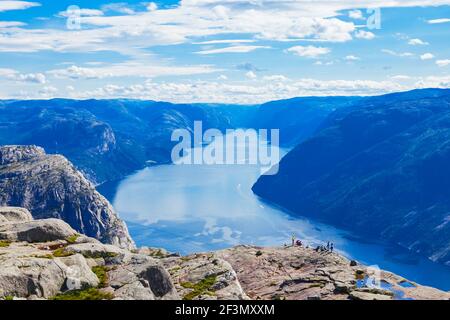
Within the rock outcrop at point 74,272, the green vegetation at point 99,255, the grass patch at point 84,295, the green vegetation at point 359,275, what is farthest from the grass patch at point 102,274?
the green vegetation at point 359,275

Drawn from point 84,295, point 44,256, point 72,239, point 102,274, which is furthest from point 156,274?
point 72,239

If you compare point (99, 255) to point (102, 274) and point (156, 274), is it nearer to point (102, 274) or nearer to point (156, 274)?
point (102, 274)

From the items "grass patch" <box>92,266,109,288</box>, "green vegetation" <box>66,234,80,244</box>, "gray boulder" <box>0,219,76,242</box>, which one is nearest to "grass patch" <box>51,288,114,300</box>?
"grass patch" <box>92,266,109,288</box>

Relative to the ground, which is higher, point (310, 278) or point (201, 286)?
point (201, 286)
